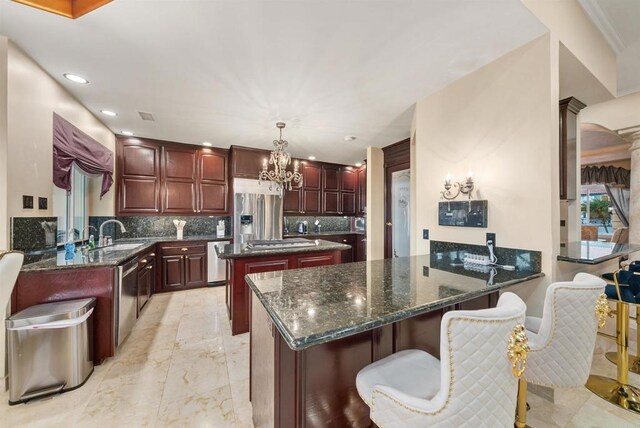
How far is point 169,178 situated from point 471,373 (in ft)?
16.3

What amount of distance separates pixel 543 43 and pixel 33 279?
431 centimetres

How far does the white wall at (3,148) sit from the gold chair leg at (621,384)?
4.61m

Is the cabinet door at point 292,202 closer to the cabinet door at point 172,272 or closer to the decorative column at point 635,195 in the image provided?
the cabinet door at point 172,272

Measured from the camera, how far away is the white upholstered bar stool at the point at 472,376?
77 cm

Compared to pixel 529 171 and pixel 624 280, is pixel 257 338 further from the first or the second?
pixel 624 280

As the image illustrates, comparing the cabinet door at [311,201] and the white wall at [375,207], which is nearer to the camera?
the white wall at [375,207]

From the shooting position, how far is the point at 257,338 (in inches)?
54.7

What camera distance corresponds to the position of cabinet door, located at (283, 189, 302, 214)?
5.32 meters

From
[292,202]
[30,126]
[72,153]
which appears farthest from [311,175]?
[30,126]

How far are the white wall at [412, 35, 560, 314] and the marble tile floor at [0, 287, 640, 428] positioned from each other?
81 centimetres

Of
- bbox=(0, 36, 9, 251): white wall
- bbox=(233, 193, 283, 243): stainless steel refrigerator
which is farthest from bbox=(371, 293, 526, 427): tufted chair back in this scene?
bbox=(233, 193, 283, 243): stainless steel refrigerator

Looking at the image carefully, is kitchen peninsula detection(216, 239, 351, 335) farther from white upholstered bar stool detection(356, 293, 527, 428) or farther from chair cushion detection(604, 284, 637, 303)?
chair cushion detection(604, 284, 637, 303)

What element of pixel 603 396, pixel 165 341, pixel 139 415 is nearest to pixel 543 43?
pixel 603 396

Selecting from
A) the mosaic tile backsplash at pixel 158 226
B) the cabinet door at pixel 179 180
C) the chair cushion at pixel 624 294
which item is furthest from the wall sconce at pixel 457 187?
the cabinet door at pixel 179 180
